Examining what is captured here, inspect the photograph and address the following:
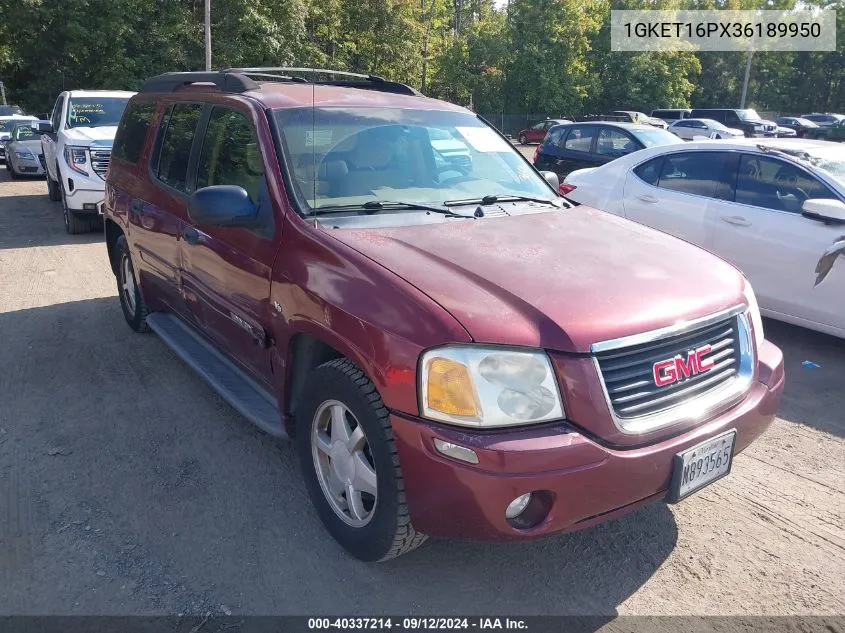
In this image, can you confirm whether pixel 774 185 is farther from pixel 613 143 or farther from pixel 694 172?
pixel 613 143

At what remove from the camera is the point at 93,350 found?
18.0ft

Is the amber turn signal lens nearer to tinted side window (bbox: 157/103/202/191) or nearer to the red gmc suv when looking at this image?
the red gmc suv

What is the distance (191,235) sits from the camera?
407 cm

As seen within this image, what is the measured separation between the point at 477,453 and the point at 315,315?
0.97 m

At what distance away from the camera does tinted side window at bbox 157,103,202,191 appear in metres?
4.32

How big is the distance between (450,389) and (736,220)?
14.4 feet

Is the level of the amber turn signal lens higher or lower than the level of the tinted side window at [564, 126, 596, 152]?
lower

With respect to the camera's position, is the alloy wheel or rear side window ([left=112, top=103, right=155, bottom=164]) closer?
the alloy wheel

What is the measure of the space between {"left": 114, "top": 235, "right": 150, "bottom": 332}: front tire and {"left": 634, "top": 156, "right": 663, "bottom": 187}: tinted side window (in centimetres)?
474

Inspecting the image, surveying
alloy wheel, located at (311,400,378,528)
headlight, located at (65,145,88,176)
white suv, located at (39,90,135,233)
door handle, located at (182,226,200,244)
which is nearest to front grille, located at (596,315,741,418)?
alloy wheel, located at (311,400,378,528)

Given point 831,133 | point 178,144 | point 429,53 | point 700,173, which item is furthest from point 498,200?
point 429,53

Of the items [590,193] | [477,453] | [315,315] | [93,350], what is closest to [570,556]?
[477,453]

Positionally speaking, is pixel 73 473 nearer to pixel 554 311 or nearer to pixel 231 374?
pixel 231 374

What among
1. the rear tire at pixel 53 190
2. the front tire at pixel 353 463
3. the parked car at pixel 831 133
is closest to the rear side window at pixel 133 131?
the front tire at pixel 353 463
